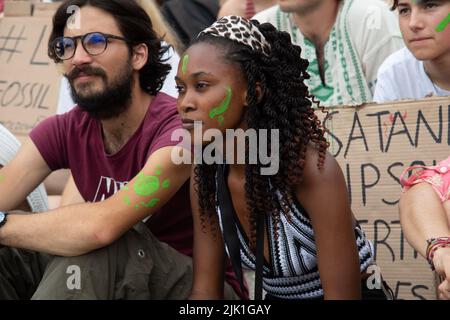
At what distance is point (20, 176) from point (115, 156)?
46 cm

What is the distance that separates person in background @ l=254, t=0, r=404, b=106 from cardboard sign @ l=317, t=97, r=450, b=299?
61 cm

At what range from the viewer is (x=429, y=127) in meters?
3.74

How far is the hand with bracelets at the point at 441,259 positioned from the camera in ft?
8.58

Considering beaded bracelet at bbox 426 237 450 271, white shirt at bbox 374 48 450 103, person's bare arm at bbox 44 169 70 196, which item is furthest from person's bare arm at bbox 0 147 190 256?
person's bare arm at bbox 44 169 70 196

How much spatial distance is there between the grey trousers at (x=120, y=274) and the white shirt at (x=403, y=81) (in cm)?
139

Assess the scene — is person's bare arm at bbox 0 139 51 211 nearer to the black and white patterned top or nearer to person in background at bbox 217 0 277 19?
the black and white patterned top

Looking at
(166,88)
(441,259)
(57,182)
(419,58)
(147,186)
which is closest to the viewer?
(441,259)

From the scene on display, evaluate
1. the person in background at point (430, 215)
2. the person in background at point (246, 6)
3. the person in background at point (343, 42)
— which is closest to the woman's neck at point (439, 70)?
the person in background at point (343, 42)

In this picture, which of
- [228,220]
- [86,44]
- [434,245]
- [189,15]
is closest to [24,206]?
[86,44]

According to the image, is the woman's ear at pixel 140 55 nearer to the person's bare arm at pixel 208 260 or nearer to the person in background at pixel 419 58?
the person's bare arm at pixel 208 260

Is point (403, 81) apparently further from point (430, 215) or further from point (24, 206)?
point (24, 206)

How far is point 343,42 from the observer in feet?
15.3

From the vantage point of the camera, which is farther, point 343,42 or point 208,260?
point 343,42
